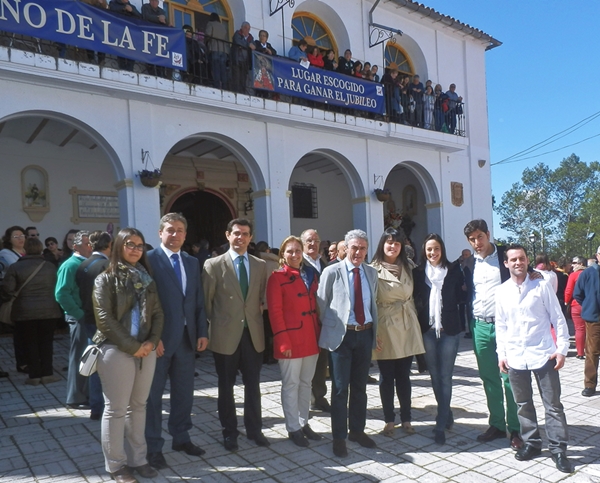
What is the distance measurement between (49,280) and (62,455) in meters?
2.69

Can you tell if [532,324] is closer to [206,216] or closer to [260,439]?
[260,439]

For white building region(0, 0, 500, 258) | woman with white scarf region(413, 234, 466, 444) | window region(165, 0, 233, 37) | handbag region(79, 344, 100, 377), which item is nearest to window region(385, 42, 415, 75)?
white building region(0, 0, 500, 258)

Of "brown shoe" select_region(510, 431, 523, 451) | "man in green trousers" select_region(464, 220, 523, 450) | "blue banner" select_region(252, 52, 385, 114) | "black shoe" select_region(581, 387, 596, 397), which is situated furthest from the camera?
"blue banner" select_region(252, 52, 385, 114)

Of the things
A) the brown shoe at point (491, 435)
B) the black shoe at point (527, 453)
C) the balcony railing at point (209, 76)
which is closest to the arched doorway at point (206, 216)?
the balcony railing at point (209, 76)

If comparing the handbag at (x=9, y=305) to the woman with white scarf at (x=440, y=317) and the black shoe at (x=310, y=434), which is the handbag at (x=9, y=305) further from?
the woman with white scarf at (x=440, y=317)

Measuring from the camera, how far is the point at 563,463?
351 cm

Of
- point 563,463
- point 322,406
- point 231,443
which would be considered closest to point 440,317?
point 563,463

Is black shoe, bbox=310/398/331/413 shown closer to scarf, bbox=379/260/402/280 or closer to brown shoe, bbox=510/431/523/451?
scarf, bbox=379/260/402/280

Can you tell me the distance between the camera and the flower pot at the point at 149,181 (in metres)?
8.53

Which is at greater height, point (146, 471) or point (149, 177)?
point (149, 177)

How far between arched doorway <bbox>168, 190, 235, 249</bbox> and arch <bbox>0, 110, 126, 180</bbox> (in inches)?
157

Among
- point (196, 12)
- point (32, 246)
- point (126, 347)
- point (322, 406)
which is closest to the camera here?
point (126, 347)

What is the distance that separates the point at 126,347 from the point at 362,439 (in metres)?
1.99

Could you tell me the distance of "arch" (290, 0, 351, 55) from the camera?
38.3ft
